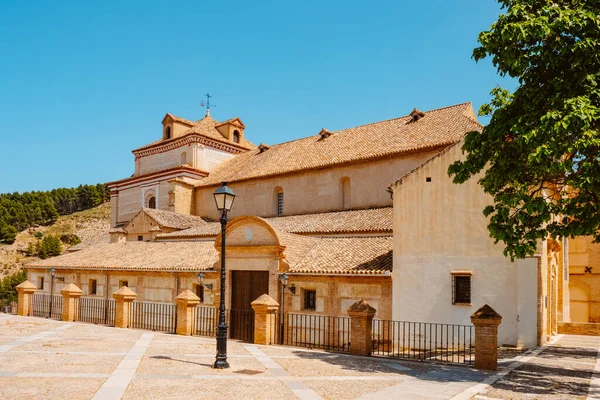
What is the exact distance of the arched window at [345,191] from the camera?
27016 mm

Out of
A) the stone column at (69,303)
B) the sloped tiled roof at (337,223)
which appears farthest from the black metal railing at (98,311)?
the sloped tiled roof at (337,223)

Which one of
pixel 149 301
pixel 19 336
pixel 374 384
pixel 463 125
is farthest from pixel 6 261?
pixel 374 384

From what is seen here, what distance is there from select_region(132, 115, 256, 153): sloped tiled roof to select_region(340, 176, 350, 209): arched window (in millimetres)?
14196

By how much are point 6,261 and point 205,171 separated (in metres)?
48.5

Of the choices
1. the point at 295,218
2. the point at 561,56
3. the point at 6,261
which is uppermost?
the point at 561,56

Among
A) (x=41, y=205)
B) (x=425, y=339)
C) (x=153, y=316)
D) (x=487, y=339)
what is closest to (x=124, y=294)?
(x=153, y=316)

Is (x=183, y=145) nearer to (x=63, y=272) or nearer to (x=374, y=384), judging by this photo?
(x=63, y=272)

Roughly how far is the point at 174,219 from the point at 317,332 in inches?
623

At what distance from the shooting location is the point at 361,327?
15.0 metres

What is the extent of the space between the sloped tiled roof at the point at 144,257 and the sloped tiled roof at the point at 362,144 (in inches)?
247

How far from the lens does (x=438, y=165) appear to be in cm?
1798

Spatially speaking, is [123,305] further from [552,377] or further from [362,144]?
[552,377]

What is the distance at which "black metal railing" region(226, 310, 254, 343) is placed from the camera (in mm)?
21359

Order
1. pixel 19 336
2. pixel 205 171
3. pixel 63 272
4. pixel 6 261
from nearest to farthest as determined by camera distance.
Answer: pixel 19 336, pixel 63 272, pixel 205 171, pixel 6 261
